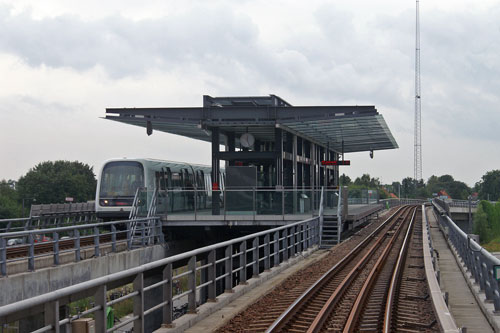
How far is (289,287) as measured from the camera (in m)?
13.7

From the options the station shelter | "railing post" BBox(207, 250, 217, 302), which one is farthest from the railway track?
the station shelter

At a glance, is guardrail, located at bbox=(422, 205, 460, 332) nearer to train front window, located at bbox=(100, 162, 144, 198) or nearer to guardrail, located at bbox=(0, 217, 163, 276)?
guardrail, located at bbox=(0, 217, 163, 276)

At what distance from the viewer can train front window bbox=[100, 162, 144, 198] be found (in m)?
29.2

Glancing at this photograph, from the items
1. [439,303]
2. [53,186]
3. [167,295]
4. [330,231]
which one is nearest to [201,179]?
[330,231]

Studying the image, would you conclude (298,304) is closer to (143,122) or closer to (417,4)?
(143,122)

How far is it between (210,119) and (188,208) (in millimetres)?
4149

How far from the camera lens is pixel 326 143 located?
131ft

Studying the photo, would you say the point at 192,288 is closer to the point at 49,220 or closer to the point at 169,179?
the point at 169,179

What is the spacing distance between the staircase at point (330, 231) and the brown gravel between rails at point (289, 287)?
94cm

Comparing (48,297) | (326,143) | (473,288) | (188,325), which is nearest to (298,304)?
(188,325)

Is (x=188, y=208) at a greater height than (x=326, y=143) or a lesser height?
lesser

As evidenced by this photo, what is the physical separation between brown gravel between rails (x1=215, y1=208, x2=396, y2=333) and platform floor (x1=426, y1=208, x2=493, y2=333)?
293cm

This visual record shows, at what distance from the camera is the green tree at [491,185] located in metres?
175

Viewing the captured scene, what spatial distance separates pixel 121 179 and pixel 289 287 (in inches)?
675
